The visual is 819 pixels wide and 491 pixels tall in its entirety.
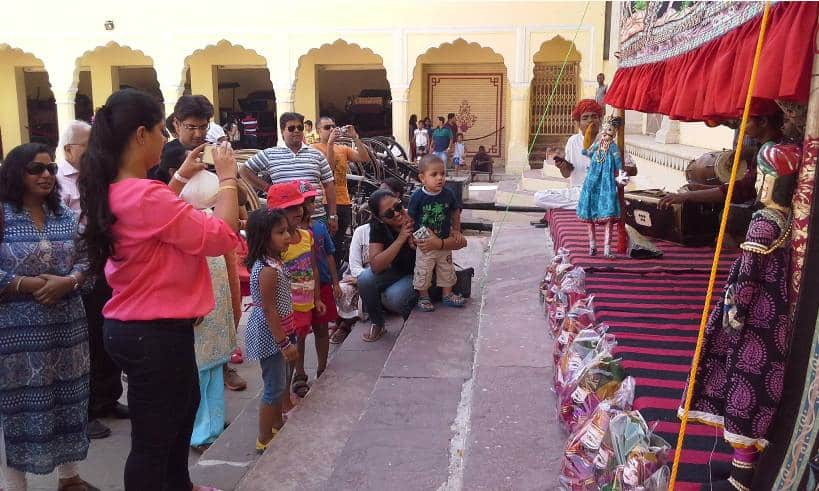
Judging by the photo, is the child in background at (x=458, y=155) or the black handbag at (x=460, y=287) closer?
the black handbag at (x=460, y=287)

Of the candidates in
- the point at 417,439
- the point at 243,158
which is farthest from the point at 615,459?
the point at 243,158

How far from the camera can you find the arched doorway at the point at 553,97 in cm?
1716

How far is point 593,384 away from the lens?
272cm

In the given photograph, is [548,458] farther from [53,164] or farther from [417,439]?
[53,164]

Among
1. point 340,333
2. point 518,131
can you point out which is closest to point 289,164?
point 340,333

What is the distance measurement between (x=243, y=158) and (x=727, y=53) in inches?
229

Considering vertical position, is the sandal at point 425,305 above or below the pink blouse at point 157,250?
below

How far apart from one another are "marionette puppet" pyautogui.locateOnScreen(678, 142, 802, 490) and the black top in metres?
2.99

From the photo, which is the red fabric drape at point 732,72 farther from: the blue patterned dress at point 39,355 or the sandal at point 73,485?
→ the sandal at point 73,485

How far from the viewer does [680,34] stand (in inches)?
143

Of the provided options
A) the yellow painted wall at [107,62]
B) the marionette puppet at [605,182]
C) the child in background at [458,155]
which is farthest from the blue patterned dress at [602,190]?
the yellow painted wall at [107,62]

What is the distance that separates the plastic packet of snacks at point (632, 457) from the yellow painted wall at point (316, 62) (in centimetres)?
1766

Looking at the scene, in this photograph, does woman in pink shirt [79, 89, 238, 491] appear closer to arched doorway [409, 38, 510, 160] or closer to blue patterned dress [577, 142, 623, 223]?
blue patterned dress [577, 142, 623, 223]

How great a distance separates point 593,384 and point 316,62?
699 inches
